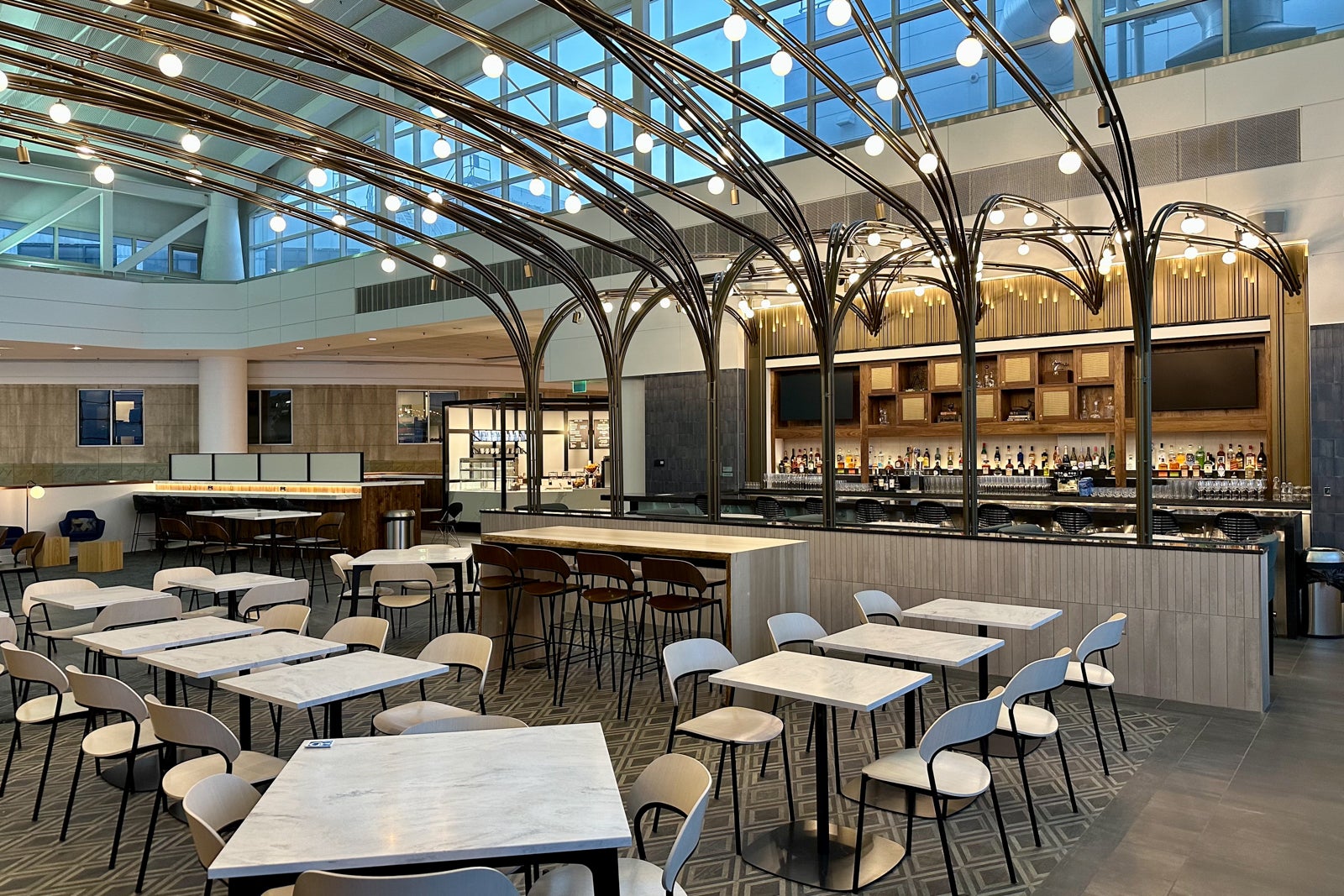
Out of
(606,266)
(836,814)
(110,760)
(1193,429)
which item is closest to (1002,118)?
(1193,429)

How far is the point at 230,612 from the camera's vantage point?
682cm

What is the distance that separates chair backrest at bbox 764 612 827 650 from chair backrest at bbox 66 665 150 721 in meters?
3.03

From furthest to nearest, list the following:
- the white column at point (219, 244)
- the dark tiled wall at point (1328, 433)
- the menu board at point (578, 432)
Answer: the white column at point (219, 244) < the menu board at point (578, 432) < the dark tiled wall at point (1328, 433)

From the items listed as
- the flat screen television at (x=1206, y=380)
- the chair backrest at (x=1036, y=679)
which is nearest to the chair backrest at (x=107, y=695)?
the chair backrest at (x=1036, y=679)

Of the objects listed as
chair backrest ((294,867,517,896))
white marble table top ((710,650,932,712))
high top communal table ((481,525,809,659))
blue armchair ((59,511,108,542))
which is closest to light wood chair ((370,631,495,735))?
white marble table top ((710,650,932,712))

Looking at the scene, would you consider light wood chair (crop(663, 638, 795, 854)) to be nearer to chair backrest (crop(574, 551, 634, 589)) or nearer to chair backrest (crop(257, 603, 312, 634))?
chair backrest (crop(574, 551, 634, 589))

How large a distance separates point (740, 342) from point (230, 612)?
8.84 metres

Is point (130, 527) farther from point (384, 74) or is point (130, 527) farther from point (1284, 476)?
point (1284, 476)

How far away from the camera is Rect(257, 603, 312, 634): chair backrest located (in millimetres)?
5480

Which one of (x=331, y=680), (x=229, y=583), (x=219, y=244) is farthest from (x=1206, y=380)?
(x=219, y=244)

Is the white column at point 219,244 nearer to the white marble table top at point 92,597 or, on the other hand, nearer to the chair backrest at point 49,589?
the chair backrest at point 49,589

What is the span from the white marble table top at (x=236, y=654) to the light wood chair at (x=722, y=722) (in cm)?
172

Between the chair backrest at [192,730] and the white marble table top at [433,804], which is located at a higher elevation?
the white marble table top at [433,804]

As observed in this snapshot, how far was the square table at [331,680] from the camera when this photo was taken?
3.66 metres
